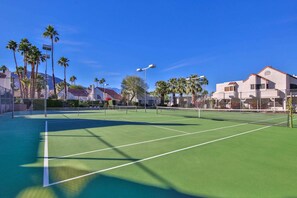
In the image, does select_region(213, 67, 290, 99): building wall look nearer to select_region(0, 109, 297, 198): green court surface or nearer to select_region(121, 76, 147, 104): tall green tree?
select_region(121, 76, 147, 104): tall green tree

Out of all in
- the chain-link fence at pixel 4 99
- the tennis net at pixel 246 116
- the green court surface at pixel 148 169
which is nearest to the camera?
the green court surface at pixel 148 169

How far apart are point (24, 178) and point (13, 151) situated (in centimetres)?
273

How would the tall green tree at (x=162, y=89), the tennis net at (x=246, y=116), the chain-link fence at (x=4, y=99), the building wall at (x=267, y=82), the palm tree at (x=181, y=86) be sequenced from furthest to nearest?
the tall green tree at (x=162, y=89) → the palm tree at (x=181, y=86) → the building wall at (x=267, y=82) → the chain-link fence at (x=4, y=99) → the tennis net at (x=246, y=116)

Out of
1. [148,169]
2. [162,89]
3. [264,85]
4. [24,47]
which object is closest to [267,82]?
[264,85]

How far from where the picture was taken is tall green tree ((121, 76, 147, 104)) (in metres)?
58.2

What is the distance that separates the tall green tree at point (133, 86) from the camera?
191ft

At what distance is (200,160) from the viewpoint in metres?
5.27

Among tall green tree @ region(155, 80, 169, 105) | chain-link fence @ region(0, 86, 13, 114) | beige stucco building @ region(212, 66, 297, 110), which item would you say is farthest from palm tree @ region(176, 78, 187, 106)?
chain-link fence @ region(0, 86, 13, 114)

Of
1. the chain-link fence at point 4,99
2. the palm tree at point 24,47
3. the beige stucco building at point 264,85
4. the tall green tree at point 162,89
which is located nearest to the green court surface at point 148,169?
the chain-link fence at point 4,99

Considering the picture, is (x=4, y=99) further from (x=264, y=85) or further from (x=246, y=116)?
(x=264, y=85)

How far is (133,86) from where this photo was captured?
192 ft

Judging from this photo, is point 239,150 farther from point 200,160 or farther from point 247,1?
point 247,1

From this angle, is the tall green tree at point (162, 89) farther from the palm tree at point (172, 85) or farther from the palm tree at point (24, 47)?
the palm tree at point (24, 47)

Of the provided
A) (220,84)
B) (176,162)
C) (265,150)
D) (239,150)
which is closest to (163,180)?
(176,162)
